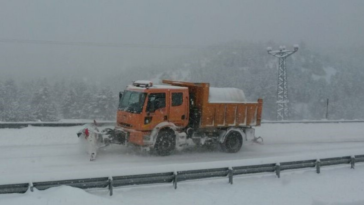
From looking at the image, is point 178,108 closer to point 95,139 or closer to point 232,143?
point 232,143

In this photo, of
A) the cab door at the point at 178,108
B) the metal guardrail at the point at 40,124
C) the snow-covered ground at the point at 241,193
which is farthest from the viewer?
the metal guardrail at the point at 40,124

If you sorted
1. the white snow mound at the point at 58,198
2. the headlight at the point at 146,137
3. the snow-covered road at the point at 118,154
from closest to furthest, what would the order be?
the white snow mound at the point at 58,198, the snow-covered road at the point at 118,154, the headlight at the point at 146,137

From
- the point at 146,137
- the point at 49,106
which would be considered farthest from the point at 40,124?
the point at 49,106

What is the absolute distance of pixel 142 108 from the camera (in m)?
13.9

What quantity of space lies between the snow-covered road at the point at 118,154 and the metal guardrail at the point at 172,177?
137 millimetres

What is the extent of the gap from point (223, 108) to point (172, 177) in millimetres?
5518

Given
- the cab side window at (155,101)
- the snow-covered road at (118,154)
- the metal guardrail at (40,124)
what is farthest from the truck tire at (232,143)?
the metal guardrail at (40,124)

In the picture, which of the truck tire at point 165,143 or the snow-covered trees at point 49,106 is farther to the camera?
the snow-covered trees at point 49,106

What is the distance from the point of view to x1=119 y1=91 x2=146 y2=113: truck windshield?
45.7 ft

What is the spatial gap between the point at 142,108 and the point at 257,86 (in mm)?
101733

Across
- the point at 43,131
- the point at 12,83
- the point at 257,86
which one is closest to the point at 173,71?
the point at 257,86

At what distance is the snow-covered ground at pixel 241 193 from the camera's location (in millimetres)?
8844

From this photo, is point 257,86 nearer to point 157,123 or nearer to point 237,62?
point 237,62

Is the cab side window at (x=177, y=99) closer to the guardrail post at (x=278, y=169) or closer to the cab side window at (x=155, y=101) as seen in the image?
the cab side window at (x=155, y=101)
